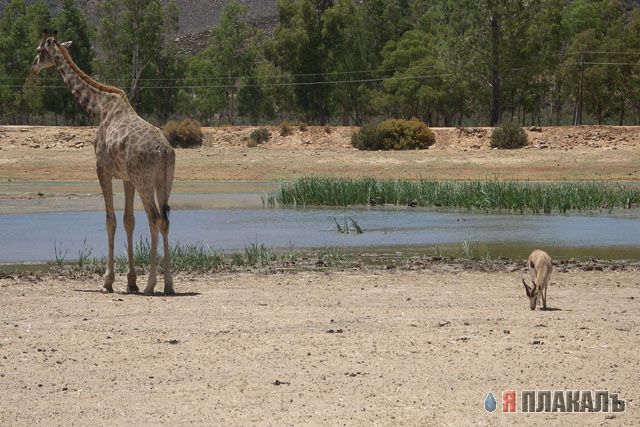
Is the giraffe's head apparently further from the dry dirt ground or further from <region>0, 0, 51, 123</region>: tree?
<region>0, 0, 51, 123</region>: tree

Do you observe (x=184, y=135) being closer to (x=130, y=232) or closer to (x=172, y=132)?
(x=172, y=132)

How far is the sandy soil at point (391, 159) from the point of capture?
41812 mm

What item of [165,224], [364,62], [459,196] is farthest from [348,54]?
[165,224]

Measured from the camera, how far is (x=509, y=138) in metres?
51.0

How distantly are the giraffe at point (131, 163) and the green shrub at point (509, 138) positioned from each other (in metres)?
37.6

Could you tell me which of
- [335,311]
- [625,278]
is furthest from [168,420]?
[625,278]

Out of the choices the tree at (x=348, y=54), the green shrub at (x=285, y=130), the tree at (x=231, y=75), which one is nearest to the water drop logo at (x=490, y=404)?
the green shrub at (x=285, y=130)

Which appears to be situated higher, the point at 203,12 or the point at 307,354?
the point at 203,12

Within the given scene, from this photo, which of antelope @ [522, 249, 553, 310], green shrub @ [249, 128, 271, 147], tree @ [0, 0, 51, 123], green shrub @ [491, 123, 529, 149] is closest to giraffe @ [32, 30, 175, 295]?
antelope @ [522, 249, 553, 310]

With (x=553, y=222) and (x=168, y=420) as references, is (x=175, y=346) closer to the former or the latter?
(x=168, y=420)

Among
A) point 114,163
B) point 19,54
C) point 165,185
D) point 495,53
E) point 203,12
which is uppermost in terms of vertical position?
point 203,12

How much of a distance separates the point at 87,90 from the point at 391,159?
30751mm

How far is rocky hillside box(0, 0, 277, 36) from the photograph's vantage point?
162875 millimetres

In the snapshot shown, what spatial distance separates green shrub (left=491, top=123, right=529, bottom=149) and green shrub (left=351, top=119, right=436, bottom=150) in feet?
10.4
